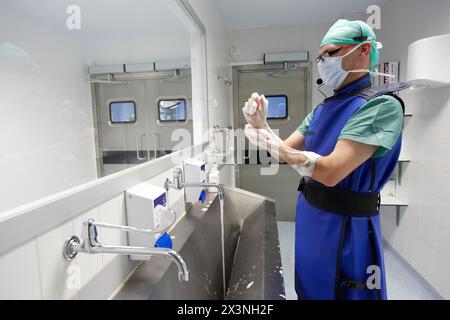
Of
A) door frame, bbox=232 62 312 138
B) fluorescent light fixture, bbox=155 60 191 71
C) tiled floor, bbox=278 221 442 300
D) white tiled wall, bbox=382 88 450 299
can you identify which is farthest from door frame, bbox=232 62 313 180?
tiled floor, bbox=278 221 442 300

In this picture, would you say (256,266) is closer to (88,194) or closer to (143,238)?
(143,238)

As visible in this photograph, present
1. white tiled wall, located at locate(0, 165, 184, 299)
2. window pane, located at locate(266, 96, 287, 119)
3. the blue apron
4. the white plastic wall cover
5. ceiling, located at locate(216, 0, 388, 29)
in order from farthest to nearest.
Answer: window pane, located at locate(266, 96, 287, 119), ceiling, located at locate(216, 0, 388, 29), the white plastic wall cover, the blue apron, white tiled wall, located at locate(0, 165, 184, 299)

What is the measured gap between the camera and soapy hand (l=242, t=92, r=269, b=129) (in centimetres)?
104

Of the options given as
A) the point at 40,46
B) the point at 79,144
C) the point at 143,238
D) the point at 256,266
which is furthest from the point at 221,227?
the point at 40,46

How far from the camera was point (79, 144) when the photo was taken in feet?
5.74

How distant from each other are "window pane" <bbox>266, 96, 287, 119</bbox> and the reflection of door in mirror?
1394 mm

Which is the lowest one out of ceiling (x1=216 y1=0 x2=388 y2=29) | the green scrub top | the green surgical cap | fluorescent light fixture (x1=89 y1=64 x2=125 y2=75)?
the green scrub top

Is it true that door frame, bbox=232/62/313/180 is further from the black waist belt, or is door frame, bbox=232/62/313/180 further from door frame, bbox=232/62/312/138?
the black waist belt

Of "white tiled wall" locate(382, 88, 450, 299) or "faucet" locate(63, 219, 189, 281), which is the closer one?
"faucet" locate(63, 219, 189, 281)

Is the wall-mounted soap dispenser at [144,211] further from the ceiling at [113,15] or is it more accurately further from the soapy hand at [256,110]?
the ceiling at [113,15]

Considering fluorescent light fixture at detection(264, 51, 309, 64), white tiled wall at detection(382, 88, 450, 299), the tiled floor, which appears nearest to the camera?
→ white tiled wall at detection(382, 88, 450, 299)

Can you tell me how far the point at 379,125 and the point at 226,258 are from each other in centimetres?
103

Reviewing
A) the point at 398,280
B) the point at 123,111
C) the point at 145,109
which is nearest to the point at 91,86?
the point at 123,111

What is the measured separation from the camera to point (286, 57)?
10.4 ft
